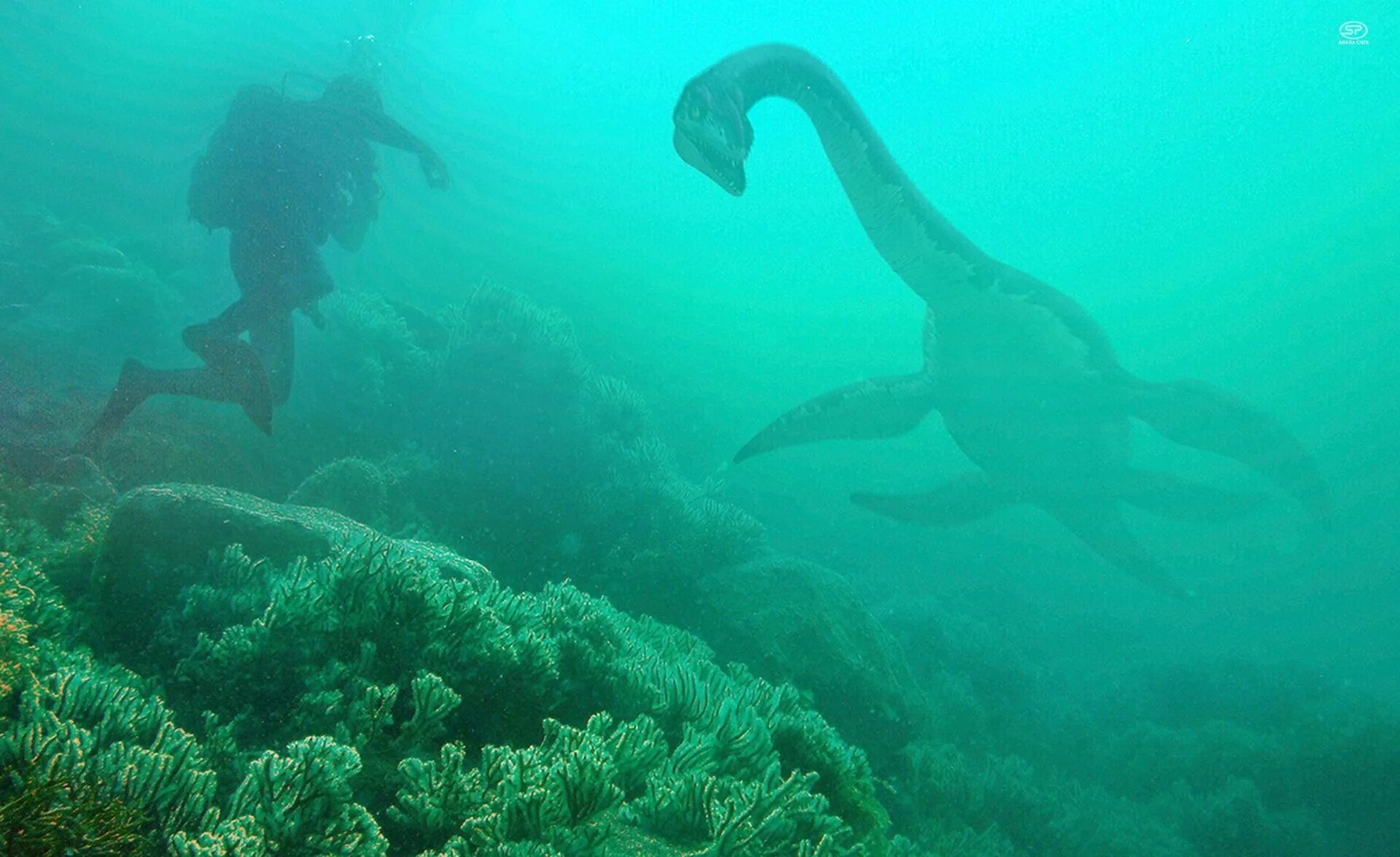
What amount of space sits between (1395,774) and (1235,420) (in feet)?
17.0

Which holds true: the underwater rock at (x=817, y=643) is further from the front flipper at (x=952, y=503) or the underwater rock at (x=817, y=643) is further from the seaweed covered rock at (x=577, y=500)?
the front flipper at (x=952, y=503)

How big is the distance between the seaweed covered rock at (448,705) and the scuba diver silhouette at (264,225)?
240cm

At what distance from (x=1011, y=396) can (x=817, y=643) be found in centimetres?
414

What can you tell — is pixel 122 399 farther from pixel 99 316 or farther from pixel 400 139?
pixel 99 316

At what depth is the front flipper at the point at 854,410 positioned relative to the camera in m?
7.77

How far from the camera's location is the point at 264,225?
5.68m

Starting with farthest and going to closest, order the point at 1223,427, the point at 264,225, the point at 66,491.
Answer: the point at 1223,427
the point at 264,225
the point at 66,491

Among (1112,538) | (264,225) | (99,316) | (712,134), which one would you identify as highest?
(1112,538)

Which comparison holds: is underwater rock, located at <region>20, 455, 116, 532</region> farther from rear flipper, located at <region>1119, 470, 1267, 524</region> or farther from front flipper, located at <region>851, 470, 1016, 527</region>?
rear flipper, located at <region>1119, 470, 1267, 524</region>

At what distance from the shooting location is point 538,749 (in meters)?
1.80

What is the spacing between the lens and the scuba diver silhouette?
521 centimetres

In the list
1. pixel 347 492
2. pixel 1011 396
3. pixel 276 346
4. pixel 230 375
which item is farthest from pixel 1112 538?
pixel 230 375

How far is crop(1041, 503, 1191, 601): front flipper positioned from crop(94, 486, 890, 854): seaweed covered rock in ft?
26.3

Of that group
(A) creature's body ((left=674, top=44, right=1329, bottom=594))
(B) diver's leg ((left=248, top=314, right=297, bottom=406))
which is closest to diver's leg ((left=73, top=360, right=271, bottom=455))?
(B) diver's leg ((left=248, top=314, right=297, bottom=406))
